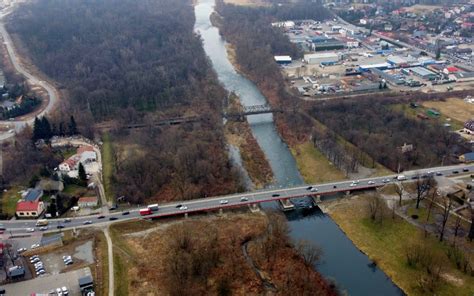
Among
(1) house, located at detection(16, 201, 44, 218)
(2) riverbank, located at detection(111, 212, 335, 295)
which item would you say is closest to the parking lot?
(2) riverbank, located at detection(111, 212, 335, 295)

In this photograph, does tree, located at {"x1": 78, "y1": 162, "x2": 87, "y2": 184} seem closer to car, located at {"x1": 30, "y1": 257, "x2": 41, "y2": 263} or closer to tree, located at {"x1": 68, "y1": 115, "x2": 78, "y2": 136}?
car, located at {"x1": 30, "y1": 257, "x2": 41, "y2": 263}

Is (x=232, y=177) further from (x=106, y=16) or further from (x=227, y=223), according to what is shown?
(x=106, y=16)

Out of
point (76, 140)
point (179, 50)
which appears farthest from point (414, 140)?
point (179, 50)

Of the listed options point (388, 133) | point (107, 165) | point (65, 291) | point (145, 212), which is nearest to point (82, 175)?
point (107, 165)

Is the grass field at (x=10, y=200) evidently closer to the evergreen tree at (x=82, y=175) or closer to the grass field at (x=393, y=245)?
the evergreen tree at (x=82, y=175)

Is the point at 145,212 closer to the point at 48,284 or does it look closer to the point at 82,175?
the point at 82,175

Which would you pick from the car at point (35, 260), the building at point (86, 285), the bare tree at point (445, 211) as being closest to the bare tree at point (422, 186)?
the bare tree at point (445, 211)

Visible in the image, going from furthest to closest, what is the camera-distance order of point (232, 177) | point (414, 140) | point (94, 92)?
point (94, 92) → point (414, 140) → point (232, 177)
